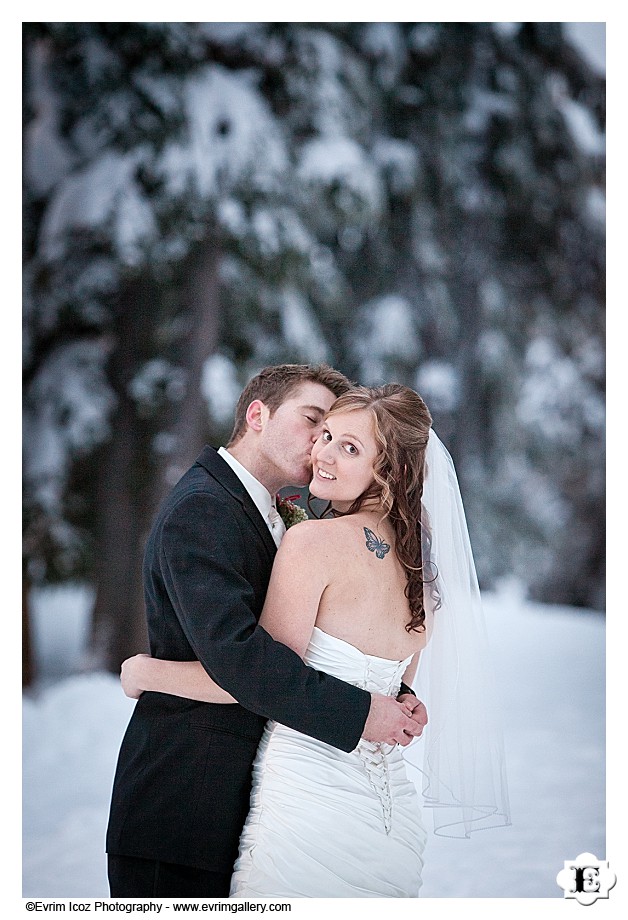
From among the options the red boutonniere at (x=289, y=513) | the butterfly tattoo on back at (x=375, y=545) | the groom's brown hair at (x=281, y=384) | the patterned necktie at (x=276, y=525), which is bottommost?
the butterfly tattoo on back at (x=375, y=545)

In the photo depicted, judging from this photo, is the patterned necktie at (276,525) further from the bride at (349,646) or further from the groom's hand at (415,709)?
the groom's hand at (415,709)

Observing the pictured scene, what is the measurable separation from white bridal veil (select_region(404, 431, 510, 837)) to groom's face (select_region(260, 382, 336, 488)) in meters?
0.30

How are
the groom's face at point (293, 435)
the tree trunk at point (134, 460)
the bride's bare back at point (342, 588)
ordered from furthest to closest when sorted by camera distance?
the tree trunk at point (134, 460), the groom's face at point (293, 435), the bride's bare back at point (342, 588)

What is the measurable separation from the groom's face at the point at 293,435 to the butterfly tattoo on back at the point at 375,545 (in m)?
0.26

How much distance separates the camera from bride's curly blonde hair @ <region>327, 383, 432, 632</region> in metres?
2.27

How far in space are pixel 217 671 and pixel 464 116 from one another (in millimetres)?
4691

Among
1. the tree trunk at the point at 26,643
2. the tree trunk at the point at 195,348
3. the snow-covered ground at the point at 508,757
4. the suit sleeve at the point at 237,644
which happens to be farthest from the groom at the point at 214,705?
the tree trunk at the point at 26,643

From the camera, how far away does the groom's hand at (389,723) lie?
2.14m

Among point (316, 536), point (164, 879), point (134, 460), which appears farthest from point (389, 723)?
point (134, 460)

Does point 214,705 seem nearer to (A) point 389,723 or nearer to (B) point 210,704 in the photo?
(B) point 210,704

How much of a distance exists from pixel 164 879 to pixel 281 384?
1.25 meters

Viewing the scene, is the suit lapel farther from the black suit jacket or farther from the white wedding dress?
the white wedding dress

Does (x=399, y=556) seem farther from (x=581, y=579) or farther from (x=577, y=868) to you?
(x=581, y=579)

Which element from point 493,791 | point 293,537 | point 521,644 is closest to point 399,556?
point 293,537
